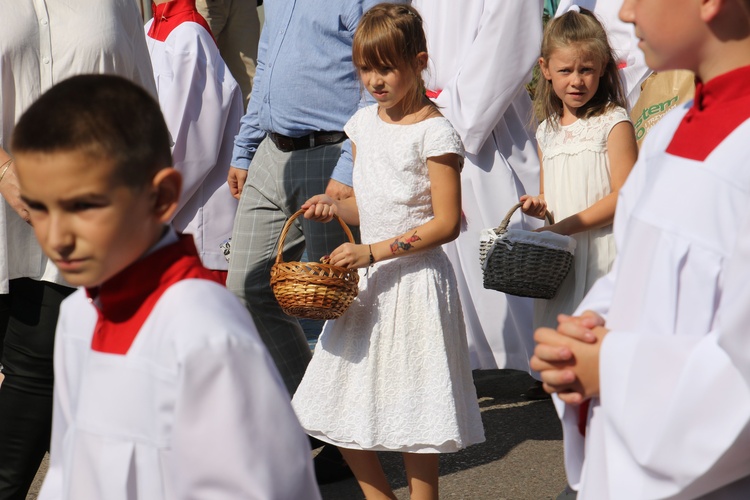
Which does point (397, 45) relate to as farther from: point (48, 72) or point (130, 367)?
point (130, 367)

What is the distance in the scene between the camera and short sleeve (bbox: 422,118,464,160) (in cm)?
343

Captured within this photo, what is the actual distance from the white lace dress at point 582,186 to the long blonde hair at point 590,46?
6cm

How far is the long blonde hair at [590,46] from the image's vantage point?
3.93 metres

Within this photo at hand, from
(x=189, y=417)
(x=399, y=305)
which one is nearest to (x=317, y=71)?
(x=399, y=305)

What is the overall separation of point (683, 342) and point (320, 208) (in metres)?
2.00

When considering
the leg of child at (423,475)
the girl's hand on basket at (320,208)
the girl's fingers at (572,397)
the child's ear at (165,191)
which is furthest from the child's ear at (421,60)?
the girl's fingers at (572,397)

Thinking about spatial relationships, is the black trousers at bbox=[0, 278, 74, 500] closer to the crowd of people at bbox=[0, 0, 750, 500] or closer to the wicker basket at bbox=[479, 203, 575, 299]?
the crowd of people at bbox=[0, 0, 750, 500]

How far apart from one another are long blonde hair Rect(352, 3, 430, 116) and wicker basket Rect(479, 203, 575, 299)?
0.53 metres

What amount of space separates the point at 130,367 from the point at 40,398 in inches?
66.8

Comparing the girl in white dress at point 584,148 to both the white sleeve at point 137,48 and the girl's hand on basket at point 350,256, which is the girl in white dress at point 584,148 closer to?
the girl's hand on basket at point 350,256

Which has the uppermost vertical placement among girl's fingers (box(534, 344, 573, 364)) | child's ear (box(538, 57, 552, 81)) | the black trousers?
child's ear (box(538, 57, 552, 81))

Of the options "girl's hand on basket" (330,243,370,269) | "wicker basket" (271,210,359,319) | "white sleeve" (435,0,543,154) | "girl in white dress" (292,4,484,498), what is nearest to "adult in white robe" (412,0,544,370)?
"white sleeve" (435,0,543,154)

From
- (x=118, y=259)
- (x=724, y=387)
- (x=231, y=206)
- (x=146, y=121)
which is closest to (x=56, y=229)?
(x=118, y=259)

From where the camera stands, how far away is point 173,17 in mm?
5406
